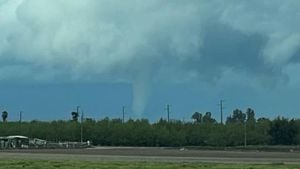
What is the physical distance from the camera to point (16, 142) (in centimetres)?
15462

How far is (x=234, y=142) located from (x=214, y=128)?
11771 mm

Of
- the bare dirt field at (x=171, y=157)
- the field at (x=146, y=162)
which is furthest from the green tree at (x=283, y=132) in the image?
the field at (x=146, y=162)

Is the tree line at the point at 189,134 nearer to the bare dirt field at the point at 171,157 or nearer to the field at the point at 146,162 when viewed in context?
the bare dirt field at the point at 171,157

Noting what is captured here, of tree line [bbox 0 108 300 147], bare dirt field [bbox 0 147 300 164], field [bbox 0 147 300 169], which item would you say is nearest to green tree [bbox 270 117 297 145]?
tree line [bbox 0 108 300 147]

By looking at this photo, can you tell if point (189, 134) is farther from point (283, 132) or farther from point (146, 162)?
point (146, 162)

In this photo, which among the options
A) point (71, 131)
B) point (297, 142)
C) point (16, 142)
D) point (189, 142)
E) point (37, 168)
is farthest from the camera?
point (71, 131)

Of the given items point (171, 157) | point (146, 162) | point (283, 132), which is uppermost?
point (283, 132)

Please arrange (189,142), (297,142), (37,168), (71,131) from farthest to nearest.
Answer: (71,131)
(189,142)
(297,142)
(37,168)

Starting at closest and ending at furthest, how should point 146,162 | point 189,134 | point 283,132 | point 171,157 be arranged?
point 146,162, point 171,157, point 283,132, point 189,134

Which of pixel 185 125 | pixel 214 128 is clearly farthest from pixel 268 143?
pixel 185 125

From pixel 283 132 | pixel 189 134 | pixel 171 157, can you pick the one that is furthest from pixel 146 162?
pixel 189 134

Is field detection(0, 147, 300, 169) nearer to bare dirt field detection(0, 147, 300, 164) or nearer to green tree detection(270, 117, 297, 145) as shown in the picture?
bare dirt field detection(0, 147, 300, 164)

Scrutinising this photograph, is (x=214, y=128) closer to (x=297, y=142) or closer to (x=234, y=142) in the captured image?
(x=234, y=142)

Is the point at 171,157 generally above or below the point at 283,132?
below
